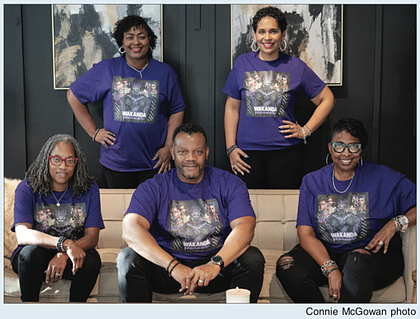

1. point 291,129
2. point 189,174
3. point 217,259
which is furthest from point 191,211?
point 291,129

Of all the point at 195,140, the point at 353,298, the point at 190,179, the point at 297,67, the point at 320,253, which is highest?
the point at 297,67

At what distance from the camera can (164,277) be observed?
2086mm

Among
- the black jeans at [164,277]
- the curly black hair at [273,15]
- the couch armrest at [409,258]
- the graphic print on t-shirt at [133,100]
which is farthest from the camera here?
the graphic print on t-shirt at [133,100]

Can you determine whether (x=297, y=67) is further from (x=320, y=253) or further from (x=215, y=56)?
(x=320, y=253)

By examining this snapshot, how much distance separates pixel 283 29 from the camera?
2.80 meters

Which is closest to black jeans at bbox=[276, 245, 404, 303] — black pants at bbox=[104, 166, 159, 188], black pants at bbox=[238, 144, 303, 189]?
black pants at bbox=[238, 144, 303, 189]

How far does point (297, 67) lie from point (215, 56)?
77 cm

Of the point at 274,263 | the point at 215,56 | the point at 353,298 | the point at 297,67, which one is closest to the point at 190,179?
the point at 274,263

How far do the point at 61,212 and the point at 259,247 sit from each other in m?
1.18

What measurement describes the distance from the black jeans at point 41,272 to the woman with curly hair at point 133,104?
0.93 meters

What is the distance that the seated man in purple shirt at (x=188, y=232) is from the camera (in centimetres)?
201

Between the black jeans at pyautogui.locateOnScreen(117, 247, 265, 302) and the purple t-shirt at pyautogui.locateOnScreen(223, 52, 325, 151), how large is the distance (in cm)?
96

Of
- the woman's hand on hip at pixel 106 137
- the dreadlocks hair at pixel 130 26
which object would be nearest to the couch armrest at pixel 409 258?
the woman's hand on hip at pixel 106 137

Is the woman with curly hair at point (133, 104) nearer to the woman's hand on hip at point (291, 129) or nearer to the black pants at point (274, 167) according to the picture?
the black pants at point (274, 167)
